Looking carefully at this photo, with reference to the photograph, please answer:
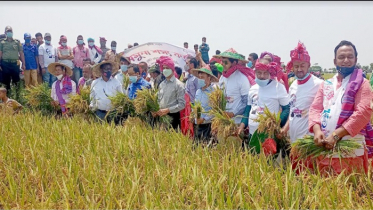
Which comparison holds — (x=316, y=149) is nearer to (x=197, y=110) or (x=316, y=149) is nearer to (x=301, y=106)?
(x=301, y=106)

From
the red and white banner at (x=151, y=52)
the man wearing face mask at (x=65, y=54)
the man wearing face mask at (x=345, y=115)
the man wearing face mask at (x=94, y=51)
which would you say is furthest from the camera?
the man wearing face mask at (x=94, y=51)

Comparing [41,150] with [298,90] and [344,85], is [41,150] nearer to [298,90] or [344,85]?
[298,90]

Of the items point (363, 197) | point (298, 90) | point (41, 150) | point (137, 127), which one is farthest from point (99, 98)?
point (363, 197)

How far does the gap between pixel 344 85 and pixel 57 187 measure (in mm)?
2123

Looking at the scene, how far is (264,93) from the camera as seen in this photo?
3.53m

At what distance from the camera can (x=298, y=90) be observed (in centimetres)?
315

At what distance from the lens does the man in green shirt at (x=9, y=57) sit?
7.68 m

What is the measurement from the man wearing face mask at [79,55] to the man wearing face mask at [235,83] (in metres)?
4.94

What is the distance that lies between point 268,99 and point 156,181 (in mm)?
1395

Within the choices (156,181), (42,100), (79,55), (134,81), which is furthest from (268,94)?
(79,55)

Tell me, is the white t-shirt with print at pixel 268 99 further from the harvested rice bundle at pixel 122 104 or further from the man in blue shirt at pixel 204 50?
the man in blue shirt at pixel 204 50

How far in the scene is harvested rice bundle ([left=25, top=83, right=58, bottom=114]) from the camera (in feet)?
20.7

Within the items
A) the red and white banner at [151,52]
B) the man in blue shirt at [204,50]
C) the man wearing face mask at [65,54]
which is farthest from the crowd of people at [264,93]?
the man in blue shirt at [204,50]

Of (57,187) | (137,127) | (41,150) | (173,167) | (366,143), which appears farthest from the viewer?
(137,127)
